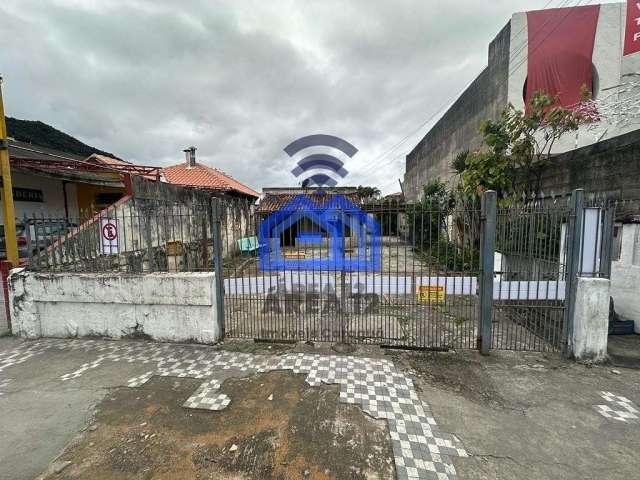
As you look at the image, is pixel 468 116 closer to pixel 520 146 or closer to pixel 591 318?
pixel 520 146

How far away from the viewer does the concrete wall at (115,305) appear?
4.32 m

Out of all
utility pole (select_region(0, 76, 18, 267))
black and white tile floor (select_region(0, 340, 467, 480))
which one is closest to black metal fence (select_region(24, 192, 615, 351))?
utility pole (select_region(0, 76, 18, 267))

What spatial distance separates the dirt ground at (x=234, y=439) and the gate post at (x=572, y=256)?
315cm

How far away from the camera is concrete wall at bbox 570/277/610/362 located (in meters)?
3.71

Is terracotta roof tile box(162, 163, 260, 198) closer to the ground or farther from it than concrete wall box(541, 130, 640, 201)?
farther from it

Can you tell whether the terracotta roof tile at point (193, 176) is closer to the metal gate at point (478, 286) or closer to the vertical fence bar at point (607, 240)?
the metal gate at point (478, 286)

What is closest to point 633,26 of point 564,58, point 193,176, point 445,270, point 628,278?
point 564,58

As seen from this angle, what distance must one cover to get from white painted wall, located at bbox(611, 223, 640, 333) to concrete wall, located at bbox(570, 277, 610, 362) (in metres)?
1.42

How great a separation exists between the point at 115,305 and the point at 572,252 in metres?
6.77

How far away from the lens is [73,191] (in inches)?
512

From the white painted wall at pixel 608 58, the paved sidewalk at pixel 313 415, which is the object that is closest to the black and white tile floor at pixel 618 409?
the paved sidewalk at pixel 313 415

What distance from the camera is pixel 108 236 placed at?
496 centimetres

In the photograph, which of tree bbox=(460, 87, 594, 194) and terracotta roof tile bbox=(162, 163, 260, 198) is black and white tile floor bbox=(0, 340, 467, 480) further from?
terracotta roof tile bbox=(162, 163, 260, 198)

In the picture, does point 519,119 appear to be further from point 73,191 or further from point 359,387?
point 73,191
